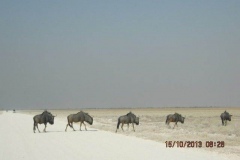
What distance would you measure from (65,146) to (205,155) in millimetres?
6987

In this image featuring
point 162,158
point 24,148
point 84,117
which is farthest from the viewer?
point 84,117

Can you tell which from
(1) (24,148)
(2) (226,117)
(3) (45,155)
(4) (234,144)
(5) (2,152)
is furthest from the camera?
(2) (226,117)

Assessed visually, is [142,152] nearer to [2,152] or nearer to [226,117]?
[2,152]

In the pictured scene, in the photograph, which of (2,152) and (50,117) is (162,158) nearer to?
(2,152)

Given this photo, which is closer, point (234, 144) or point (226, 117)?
point (234, 144)

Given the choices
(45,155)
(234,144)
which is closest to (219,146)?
(234,144)

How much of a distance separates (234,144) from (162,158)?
805 cm

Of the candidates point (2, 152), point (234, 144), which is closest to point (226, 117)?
point (234, 144)

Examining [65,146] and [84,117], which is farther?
[84,117]

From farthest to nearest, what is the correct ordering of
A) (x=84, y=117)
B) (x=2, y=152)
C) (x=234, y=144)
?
(x=84, y=117), (x=234, y=144), (x=2, y=152)

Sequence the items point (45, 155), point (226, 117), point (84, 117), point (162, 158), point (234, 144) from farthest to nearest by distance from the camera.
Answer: point (226, 117) < point (84, 117) < point (234, 144) < point (45, 155) < point (162, 158)

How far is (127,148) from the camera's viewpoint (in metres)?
19.0

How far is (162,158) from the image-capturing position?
15352 millimetres

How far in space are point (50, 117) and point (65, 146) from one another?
14768 millimetres
